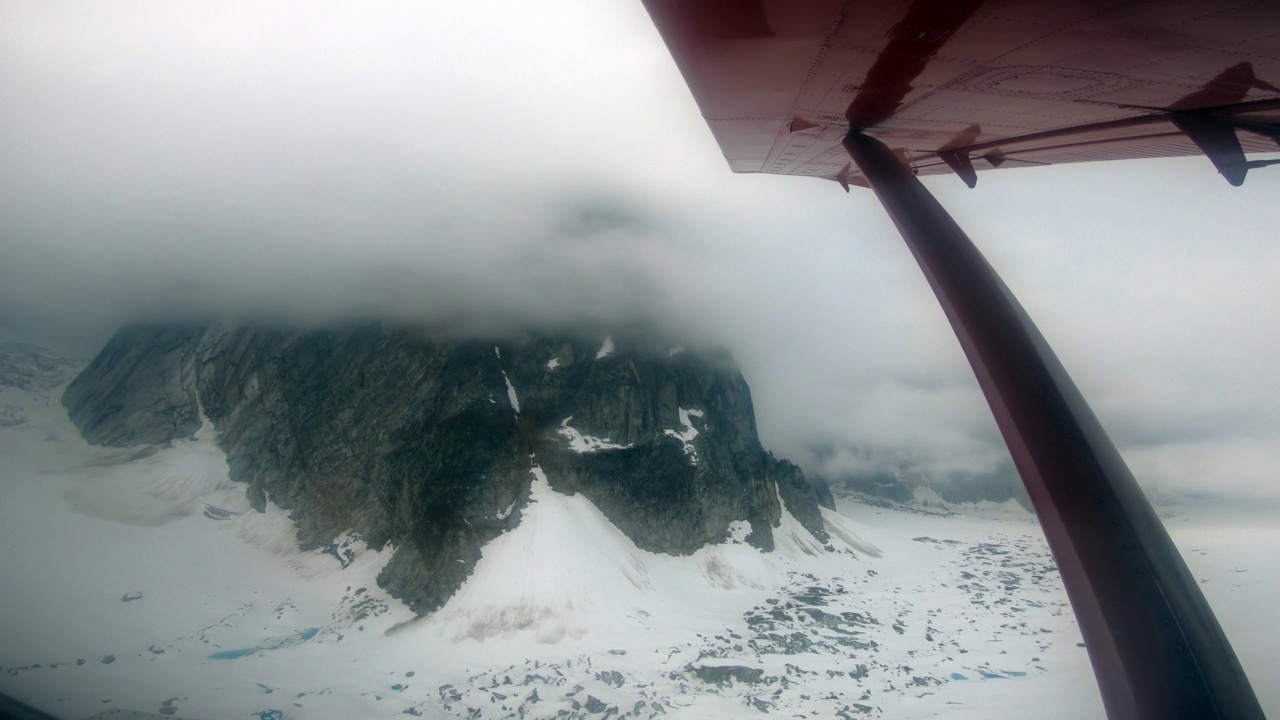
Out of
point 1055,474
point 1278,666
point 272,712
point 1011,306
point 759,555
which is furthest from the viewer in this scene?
point 759,555

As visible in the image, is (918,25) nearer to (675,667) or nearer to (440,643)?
(675,667)

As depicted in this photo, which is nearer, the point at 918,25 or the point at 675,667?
the point at 918,25

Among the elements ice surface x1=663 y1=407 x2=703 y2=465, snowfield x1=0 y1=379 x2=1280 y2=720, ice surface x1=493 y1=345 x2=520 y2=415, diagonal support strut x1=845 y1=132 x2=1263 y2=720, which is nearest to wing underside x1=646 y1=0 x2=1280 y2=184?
diagonal support strut x1=845 y1=132 x2=1263 y2=720

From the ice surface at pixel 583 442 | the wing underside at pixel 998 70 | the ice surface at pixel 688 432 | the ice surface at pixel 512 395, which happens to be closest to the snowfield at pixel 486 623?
the ice surface at pixel 583 442

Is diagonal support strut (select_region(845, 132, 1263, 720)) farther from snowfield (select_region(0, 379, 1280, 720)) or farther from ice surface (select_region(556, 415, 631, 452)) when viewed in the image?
ice surface (select_region(556, 415, 631, 452))

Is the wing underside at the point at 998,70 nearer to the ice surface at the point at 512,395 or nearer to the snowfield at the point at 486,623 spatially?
the snowfield at the point at 486,623

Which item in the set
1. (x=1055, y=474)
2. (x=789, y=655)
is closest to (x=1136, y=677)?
(x=1055, y=474)
